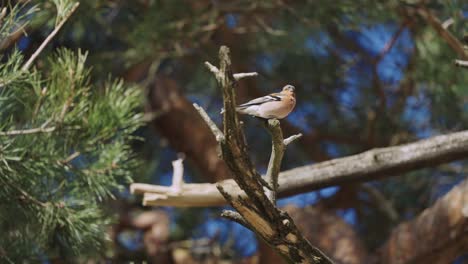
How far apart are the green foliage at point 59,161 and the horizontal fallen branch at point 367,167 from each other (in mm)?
276

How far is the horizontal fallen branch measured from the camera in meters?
2.12

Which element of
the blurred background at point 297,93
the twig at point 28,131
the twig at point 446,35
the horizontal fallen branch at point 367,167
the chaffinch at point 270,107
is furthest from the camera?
the blurred background at point 297,93

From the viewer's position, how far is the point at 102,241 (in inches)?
80.7

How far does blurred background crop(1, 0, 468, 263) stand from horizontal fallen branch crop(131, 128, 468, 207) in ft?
1.79

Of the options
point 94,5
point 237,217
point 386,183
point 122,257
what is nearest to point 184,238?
point 122,257

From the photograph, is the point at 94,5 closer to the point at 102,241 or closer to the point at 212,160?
the point at 102,241

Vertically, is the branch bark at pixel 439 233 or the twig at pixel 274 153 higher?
the twig at pixel 274 153

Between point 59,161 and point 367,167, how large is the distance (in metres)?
0.84

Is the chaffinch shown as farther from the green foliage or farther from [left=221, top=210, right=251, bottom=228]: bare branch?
the green foliage

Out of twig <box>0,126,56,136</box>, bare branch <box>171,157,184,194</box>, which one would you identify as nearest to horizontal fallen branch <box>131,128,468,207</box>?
bare branch <box>171,157,184,194</box>

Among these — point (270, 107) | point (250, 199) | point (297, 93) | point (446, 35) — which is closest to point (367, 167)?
point (446, 35)

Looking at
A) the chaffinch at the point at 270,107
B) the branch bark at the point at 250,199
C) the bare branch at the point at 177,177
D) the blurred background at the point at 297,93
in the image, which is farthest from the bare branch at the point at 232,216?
the blurred background at the point at 297,93

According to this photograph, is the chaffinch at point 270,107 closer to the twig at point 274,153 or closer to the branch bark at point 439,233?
the twig at point 274,153

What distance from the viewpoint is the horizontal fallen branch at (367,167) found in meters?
2.12
